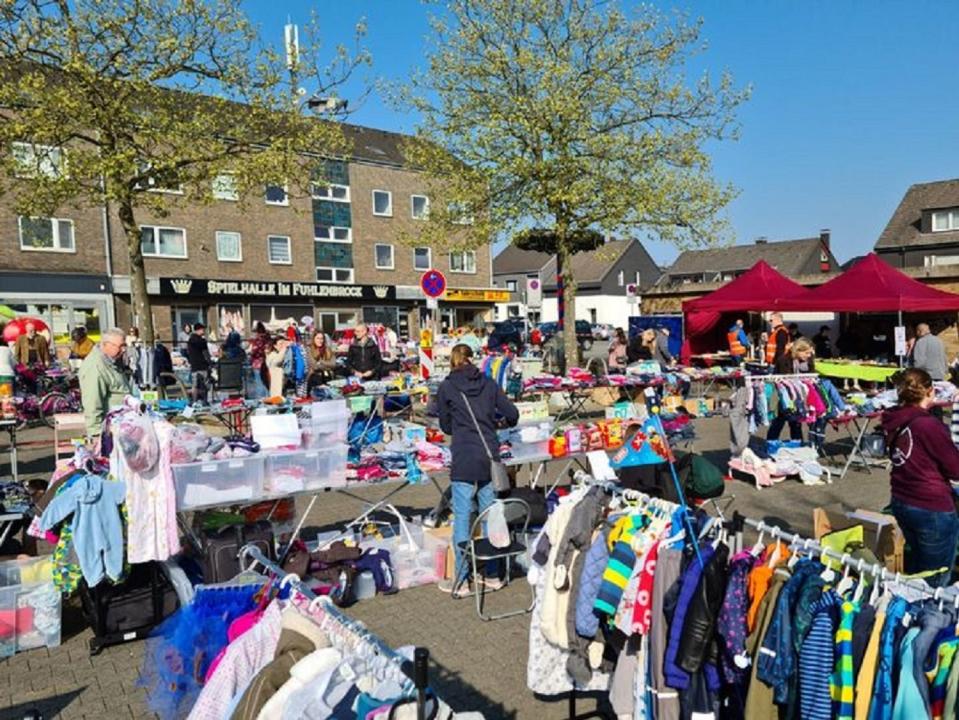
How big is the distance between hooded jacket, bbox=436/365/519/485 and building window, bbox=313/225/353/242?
28003 mm

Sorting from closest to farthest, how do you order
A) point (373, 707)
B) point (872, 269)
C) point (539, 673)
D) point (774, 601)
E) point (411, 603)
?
point (373, 707)
point (774, 601)
point (539, 673)
point (411, 603)
point (872, 269)

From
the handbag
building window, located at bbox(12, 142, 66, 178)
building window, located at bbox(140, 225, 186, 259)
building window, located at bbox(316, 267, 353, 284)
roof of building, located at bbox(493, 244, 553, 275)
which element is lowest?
the handbag

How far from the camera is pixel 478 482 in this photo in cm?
557

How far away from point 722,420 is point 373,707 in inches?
510

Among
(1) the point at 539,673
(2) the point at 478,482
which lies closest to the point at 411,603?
(2) the point at 478,482

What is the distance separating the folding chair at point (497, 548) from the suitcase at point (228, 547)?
154 cm

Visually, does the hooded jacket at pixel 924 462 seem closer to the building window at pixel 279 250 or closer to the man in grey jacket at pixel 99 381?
the man in grey jacket at pixel 99 381

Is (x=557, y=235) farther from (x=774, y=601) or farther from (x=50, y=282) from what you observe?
(x=50, y=282)

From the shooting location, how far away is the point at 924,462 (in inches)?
174

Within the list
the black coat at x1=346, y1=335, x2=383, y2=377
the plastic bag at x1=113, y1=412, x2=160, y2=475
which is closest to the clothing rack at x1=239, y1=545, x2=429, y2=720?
the plastic bag at x1=113, y1=412, x2=160, y2=475

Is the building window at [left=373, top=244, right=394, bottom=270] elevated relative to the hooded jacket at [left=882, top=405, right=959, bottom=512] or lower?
elevated

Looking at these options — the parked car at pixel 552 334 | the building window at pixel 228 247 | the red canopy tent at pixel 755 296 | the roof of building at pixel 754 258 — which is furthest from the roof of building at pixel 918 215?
the building window at pixel 228 247

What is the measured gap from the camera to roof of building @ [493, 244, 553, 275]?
59938 mm

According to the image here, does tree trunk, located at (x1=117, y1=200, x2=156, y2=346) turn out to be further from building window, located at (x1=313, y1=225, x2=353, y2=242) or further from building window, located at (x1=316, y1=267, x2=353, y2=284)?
building window, located at (x1=313, y1=225, x2=353, y2=242)
